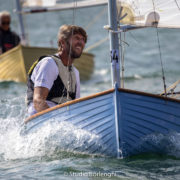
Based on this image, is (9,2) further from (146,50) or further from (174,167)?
(174,167)

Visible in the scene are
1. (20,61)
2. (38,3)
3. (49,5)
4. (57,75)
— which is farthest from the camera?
(38,3)

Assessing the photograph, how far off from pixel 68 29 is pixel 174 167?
155cm

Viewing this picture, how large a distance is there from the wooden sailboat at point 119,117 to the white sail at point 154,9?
26.4 inches

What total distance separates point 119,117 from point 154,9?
1409mm

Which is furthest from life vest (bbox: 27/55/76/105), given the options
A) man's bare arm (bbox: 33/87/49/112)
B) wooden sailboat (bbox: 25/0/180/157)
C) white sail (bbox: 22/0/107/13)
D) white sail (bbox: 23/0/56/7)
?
white sail (bbox: 23/0/56/7)

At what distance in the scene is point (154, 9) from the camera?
4.66 metres

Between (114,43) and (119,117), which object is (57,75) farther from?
(119,117)

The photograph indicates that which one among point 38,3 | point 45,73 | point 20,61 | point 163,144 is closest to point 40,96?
point 45,73

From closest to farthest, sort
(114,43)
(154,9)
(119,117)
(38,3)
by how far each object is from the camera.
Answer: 1. (119,117)
2. (114,43)
3. (154,9)
4. (38,3)

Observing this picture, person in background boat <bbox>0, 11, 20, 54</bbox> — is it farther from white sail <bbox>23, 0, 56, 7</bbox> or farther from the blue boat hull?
the blue boat hull

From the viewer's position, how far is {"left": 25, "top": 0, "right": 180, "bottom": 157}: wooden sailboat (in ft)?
12.4

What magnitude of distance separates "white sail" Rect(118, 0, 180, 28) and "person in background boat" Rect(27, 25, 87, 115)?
64 centimetres

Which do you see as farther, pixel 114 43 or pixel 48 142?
pixel 48 142

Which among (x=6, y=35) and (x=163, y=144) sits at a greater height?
(x=6, y=35)
